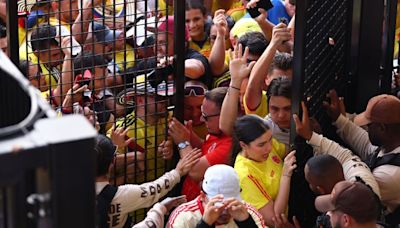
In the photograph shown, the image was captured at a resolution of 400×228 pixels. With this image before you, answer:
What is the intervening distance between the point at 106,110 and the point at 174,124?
1.17 feet

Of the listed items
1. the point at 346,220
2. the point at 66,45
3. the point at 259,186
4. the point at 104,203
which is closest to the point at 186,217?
the point at 104,203

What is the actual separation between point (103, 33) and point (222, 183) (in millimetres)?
1239

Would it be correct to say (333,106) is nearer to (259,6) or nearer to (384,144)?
(384,144)

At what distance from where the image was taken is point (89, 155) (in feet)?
4.02

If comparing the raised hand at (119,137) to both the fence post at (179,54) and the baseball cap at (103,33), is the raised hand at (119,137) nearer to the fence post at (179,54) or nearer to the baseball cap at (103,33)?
the fence post at (179,54)

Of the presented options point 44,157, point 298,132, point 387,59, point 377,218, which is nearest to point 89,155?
point 44,157

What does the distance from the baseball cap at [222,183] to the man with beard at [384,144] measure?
878 mm

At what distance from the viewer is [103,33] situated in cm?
408

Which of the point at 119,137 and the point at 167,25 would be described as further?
the point at 167,25

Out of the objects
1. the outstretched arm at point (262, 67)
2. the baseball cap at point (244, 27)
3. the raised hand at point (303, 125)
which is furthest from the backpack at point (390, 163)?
the baseball cap at point (244, 27)

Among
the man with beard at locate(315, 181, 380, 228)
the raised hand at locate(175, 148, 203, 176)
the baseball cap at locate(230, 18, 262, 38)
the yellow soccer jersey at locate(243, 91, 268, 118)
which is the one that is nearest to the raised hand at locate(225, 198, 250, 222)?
the man with beard at locate(315, 181, 380, 228)

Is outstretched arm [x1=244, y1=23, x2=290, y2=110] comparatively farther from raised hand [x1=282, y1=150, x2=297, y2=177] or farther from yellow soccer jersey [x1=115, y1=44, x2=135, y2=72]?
yellow soccer jersey [x1=115, y1=44, x2=135, y2=72]

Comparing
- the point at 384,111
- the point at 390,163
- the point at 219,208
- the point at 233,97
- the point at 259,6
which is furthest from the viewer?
the point at 259,6

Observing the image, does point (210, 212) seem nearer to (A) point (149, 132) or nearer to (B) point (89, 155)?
(A) point (149, 132)
